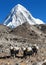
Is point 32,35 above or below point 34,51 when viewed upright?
above

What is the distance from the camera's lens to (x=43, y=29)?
59500 millimetres

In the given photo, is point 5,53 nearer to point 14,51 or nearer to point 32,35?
point 14,51

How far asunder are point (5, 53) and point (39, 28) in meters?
30.5

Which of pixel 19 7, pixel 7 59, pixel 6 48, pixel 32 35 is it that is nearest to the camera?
pixel 7 59

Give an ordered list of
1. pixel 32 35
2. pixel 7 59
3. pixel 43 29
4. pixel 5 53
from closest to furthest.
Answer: pixel 7 59 < pixel 5 53 < pixel 32 35 < pixel 43 29

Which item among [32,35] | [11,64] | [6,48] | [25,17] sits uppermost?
[25,17]

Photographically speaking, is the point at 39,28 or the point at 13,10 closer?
the point at 39,28

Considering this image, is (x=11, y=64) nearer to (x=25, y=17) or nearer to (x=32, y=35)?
(x=32, y=35)

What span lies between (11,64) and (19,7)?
415ft

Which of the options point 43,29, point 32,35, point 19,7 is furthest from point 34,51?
point 19,7

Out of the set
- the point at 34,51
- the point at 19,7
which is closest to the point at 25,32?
the point at 34,51

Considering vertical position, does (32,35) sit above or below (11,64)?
above

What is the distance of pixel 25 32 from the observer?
177 feet

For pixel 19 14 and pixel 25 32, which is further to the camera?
pixel 19 14
